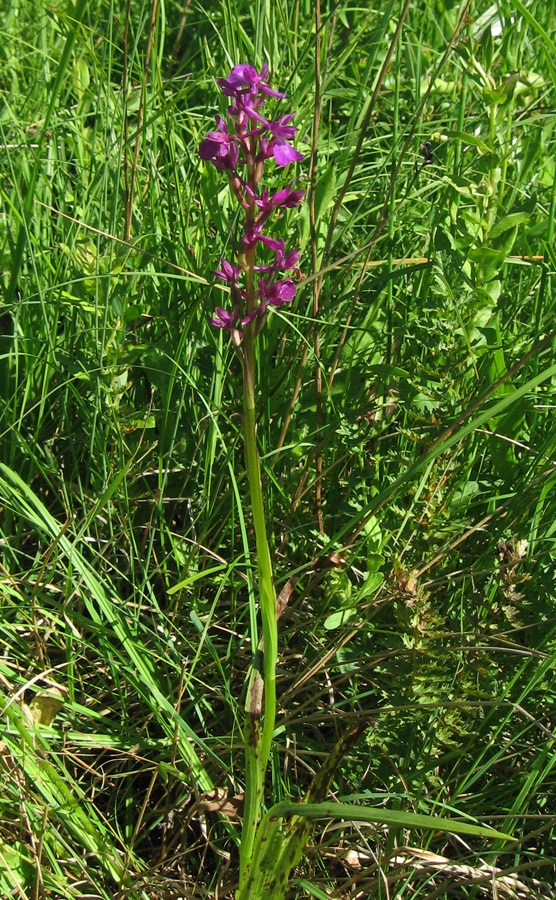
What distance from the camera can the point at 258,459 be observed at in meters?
1.18

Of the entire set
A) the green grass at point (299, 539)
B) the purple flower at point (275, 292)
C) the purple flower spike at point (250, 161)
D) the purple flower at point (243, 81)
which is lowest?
the green grass at point (299, 539)

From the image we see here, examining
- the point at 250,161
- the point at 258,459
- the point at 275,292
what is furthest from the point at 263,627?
the point at 250,161

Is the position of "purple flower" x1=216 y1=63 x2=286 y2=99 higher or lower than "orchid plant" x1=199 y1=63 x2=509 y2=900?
higher

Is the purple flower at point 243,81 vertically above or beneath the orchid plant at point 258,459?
above

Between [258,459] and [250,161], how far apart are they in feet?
1.34

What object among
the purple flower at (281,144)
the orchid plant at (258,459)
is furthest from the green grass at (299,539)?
the purple flower at (281,144)

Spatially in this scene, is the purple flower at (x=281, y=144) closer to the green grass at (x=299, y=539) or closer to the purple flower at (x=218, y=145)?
the purple flower at (x=218, y=145)

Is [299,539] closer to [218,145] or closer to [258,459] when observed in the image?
[258,459]

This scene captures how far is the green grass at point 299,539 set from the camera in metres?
1.43

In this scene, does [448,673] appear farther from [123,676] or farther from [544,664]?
[123,676]

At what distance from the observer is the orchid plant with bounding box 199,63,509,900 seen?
3.62 ft

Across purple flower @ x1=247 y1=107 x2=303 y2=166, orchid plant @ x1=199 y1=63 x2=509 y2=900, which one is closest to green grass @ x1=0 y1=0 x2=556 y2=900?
orchid plant @ x1=199 y1=63 x2=509 y2=900

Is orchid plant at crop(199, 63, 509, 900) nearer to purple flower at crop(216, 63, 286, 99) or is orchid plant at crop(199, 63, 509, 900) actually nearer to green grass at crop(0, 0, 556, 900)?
purple flower at crop(216, 63, 286, 99)

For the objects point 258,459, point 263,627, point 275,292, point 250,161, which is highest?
point 250,161
